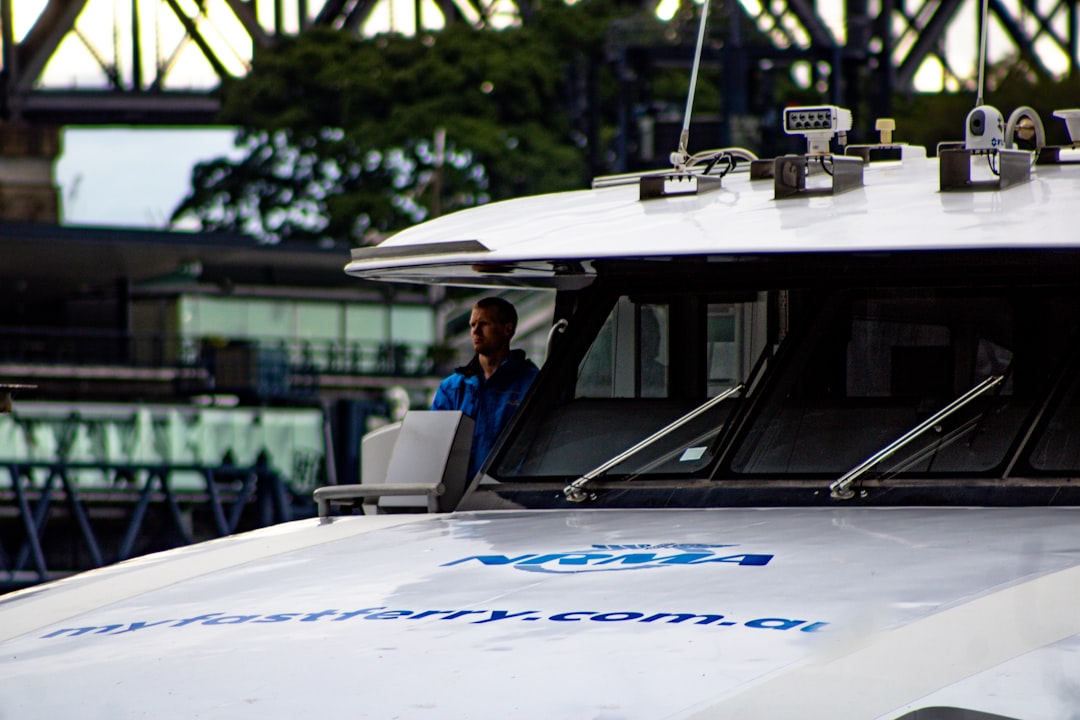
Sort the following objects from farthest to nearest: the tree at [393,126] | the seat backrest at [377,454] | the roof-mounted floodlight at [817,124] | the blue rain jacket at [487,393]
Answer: the tree at [393,126] → the blue rain jacket at [487,393] → the seat backrest at [377,454] → the roof-mounted floodlight at [817,124]

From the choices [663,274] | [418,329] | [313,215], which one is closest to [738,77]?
[418,329]

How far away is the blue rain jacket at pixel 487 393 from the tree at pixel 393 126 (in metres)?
38.9

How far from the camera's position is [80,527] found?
25156 millimetres

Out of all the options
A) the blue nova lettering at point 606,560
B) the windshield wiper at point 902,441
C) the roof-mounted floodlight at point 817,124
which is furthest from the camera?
the roof-mounted floodlight at point 817,124

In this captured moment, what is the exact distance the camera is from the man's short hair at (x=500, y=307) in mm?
7262

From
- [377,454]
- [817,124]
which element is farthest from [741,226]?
[377,454]

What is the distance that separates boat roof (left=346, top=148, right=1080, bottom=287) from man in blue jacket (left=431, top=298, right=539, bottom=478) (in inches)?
41.2

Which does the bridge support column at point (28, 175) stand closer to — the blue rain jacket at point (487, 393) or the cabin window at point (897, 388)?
the blue rain jacket at point (487, 393)

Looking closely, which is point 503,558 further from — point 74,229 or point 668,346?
point 74,229

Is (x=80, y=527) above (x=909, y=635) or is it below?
below

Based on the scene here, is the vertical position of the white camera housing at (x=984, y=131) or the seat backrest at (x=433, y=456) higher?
the white camera housing at (x=984, y=131)

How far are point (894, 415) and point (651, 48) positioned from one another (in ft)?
128

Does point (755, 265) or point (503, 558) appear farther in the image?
point (755, 265)

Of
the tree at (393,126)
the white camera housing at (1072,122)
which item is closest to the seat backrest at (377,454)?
the white camera housing at (1072,122)
